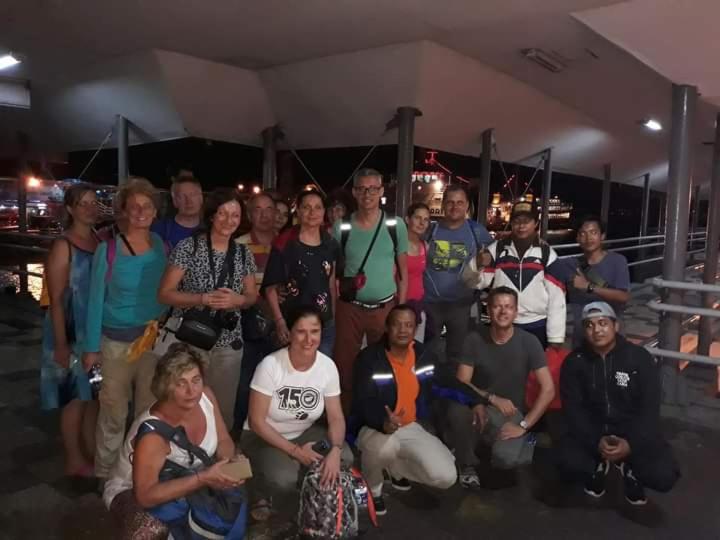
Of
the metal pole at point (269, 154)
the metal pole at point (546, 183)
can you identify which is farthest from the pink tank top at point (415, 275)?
the metal pole at point (546, 183)

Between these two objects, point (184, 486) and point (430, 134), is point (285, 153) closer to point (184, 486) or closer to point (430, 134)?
point (430, 134)

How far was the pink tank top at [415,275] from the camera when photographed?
3658mm

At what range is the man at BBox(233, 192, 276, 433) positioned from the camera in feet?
10.1

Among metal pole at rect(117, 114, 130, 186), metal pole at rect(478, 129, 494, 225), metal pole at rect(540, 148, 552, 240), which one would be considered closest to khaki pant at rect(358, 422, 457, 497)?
metal pole at rect(478, 129, 494, 225)

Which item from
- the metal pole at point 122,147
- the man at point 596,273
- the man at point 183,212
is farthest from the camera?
the metal pole at point 122,147

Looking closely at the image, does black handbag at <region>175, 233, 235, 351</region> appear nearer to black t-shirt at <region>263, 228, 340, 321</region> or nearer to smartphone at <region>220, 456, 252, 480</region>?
black t-shirt at <region>263, 228, 340, 321</region>

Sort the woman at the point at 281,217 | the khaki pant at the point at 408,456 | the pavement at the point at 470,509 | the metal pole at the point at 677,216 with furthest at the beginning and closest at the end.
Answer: the metal pole at the point at 677,216
the woman at the point at 281,217
the khaki pant at the point at 408,456
the pavement at the point at 470,509

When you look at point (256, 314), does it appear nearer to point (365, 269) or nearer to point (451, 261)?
point (365, 269)

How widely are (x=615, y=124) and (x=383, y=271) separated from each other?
581cm

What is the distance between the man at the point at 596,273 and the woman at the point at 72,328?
282cm

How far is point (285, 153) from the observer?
28.6 ft

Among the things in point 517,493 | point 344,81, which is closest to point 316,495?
point 517,493

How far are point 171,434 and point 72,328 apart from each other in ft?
3.66

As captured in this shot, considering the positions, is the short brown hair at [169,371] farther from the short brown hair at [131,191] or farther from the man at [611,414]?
the man at [611,414]
